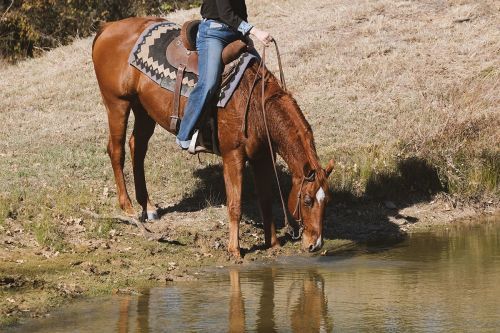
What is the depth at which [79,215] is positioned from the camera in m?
10.6

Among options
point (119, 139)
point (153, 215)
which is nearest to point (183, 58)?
point (119, 139)

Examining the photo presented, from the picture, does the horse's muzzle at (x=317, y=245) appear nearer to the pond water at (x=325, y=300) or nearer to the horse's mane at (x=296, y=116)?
the pond water at (x=325, y=300)

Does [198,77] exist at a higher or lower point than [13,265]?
higher

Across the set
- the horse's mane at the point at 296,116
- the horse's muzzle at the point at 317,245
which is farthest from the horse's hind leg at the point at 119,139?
the horse's muzzle at the point at 317,245

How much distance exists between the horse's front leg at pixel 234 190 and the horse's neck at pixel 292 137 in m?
0.47

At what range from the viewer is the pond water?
7.11 meters

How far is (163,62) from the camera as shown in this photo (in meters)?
10.4

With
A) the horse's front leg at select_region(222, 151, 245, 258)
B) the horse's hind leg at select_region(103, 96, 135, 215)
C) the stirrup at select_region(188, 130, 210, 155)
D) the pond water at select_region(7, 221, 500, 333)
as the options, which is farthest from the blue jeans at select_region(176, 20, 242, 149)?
the pond water at select_region(7, 221, 500, 333)

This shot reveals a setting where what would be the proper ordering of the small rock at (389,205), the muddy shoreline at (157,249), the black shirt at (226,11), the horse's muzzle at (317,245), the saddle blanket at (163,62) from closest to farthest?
the muddy shoreline at (157,249), the horse's muzzle at (317,245), the black shirt at (226,11), the saddle blanket at (163,62), the small rock at (389,205)

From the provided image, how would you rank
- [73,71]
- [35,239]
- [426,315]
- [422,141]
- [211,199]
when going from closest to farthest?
[426,315] < [35,239] < [211,199] < [422,141] < [73,71]

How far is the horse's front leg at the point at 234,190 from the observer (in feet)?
31.7

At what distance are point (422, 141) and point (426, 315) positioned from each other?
18.6 ft

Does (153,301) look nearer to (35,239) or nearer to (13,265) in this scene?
(13,265)

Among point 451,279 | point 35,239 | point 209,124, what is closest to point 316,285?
point 451,279
